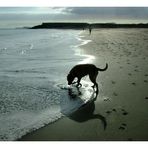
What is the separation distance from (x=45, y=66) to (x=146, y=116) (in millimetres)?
6893

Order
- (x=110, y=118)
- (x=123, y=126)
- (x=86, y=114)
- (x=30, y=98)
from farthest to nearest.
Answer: (x=30, y=98) < (x=86, y=114) < (x=110, y=118) < (x=123, y=126)

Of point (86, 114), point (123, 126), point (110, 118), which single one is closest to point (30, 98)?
point (86, 114)

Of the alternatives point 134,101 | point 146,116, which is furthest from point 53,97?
point 146,116

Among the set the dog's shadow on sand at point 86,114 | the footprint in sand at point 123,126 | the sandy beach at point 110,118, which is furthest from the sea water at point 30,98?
the footprint in sand at point 123,126

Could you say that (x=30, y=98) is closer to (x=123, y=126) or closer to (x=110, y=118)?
(x=110, y=118)

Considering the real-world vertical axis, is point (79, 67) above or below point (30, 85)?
above

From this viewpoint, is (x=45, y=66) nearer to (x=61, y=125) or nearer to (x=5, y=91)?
(x=5, y=91)

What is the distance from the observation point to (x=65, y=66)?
12492 mm

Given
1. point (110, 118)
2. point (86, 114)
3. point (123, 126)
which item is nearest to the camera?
point (123, 126)

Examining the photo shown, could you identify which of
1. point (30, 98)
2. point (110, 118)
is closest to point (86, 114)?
point (110, 118)

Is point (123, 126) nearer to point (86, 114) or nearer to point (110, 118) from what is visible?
point (110, 118)

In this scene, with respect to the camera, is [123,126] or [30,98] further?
[30,98]

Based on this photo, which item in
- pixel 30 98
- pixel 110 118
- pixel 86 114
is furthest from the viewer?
pixel 30 98

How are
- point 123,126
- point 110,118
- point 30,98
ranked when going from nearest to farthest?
point 123,126 → point 110,118 → point 30,98
